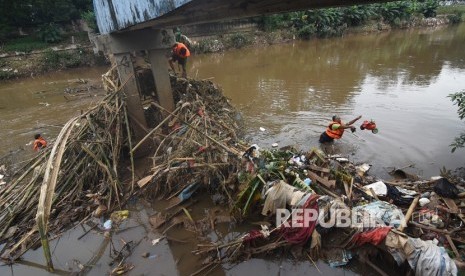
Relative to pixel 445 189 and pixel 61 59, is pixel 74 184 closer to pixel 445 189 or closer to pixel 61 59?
pixel 445 189

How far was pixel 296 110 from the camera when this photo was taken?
382 inches

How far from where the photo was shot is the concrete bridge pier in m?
6.39

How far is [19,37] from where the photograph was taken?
2156 centimetres

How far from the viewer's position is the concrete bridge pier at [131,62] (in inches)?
251

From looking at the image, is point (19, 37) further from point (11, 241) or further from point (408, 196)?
point (408, 196)

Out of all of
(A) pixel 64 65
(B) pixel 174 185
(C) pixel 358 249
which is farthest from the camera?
(A) pixel 64 65

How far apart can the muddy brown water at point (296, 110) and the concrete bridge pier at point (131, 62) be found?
2329 mm

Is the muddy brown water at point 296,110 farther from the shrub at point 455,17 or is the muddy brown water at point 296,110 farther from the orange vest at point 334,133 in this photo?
the shrub at point 455,17

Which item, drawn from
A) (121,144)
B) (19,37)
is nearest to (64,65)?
(19,37)

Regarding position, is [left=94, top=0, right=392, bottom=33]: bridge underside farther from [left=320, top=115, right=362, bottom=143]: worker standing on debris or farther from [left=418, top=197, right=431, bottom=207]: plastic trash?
[left=320, top=115, right=362, bottom=143]: worker standing on debris

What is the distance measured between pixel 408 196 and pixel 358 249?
148 cm

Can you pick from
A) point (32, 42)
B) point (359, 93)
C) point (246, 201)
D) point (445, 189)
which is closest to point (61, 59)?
point (32, 42)

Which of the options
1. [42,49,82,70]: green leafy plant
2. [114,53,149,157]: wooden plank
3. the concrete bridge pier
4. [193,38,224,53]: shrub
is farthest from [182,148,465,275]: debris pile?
[42,49,82,70]: green leafy plant

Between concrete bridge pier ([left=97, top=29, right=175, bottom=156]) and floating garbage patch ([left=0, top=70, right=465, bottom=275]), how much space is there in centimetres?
33
